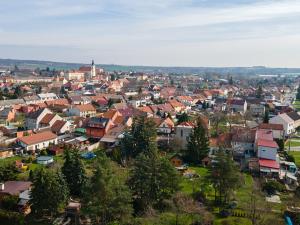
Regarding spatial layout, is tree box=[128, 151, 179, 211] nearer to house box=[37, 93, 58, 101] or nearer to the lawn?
the lawn

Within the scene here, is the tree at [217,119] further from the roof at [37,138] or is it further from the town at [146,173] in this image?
the roof at [37,138]

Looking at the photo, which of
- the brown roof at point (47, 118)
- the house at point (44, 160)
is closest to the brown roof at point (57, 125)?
the brown roof at point (47, 118)

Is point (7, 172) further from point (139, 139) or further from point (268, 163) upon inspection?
point (268, 163)

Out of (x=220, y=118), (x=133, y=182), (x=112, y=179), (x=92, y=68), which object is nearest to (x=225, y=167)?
(x=133, y=182)

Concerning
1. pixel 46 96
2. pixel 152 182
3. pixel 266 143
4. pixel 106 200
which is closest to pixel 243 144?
pixel 266 143

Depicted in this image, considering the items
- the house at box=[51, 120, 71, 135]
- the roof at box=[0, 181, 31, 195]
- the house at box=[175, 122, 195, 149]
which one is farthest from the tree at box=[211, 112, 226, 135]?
the roof at box=[0, 181, 31, 195]

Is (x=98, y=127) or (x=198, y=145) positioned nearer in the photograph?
(x=198, y=145)

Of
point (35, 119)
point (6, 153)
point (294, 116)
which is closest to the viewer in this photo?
point (6, 153)
